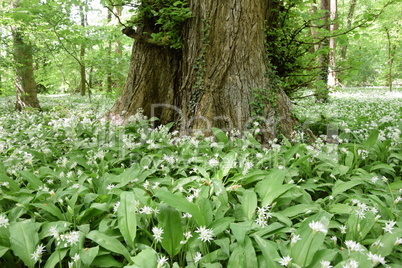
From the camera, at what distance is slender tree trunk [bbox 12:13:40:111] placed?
7050mm

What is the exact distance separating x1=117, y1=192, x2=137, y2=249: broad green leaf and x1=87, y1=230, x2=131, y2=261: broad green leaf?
0.16ft

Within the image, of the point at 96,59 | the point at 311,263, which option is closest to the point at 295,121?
the point at 311,263

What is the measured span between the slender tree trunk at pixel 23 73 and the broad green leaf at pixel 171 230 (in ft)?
23.7

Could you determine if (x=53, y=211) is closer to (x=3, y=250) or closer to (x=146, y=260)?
(x=3, y=250)

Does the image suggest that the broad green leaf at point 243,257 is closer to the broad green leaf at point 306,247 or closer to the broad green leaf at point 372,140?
the broad green leaf at point 306,247

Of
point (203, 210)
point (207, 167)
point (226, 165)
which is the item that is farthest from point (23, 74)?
point (203, 210)

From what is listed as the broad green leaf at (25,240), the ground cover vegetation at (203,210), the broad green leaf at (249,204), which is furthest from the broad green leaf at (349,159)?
the broad green leaf at (25,240)

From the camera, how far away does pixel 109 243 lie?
5.19 feet

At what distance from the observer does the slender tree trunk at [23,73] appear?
23.1 feet

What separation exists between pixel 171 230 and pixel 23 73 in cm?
813

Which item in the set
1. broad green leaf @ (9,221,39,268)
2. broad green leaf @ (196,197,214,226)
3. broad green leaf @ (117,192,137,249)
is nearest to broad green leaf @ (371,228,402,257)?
broad green leaf @ (196,197,214,226)

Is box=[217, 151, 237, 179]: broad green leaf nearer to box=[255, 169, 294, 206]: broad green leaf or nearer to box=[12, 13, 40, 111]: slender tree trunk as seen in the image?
box=[255, 169, 294, 206]: broad green leaf

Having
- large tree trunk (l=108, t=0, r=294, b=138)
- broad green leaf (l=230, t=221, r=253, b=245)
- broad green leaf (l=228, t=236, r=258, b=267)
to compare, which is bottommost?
broad green leaf (l=228, t=236, r=258, b=267)

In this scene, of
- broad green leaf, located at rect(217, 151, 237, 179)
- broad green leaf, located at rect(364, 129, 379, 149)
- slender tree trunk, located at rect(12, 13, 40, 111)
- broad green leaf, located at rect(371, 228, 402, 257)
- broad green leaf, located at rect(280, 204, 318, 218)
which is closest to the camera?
broad green leaf, located at rect(371, 228, 402, 257)
